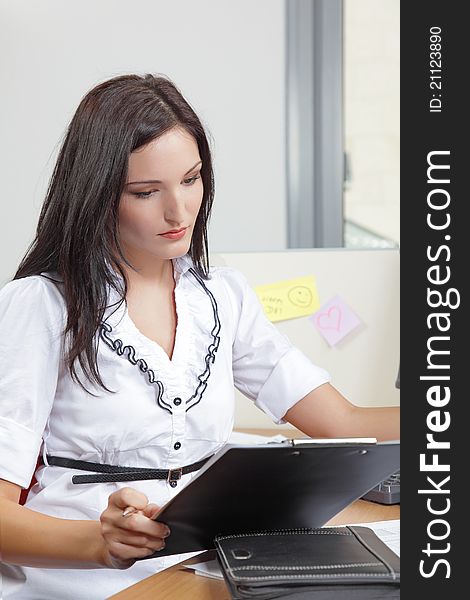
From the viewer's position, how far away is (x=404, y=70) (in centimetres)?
65

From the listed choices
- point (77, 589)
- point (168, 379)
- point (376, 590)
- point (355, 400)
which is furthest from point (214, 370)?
point (355, 400)

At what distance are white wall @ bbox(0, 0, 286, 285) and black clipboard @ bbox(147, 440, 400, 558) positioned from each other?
4.46 feet

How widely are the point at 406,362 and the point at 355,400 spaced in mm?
993

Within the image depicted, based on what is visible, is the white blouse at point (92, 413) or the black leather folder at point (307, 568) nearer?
the black leather folder at point (307, 568)

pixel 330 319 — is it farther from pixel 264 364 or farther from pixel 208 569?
pixel 208 569

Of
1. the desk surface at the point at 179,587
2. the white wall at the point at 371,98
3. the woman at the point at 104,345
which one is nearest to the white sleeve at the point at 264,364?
the woman at the point at 104,345

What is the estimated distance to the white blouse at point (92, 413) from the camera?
960mm

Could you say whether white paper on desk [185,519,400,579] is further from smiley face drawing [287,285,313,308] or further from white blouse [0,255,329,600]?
smiley face drawing [287,285,313,308]

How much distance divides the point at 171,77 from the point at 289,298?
769mm

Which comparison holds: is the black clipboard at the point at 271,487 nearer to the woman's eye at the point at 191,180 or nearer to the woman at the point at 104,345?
the woman at the point at 104,345

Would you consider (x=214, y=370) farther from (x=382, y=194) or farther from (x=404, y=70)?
(x=382, y=194)

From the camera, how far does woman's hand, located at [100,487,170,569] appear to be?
2.54ft

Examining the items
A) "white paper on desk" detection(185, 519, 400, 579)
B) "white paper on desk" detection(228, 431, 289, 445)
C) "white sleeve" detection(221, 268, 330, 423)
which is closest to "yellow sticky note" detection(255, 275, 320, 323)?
"white paper on desk" detection(228, 431, 289, 445)

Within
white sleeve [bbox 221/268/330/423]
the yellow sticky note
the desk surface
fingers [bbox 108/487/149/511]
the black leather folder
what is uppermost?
the yellow sticky note
